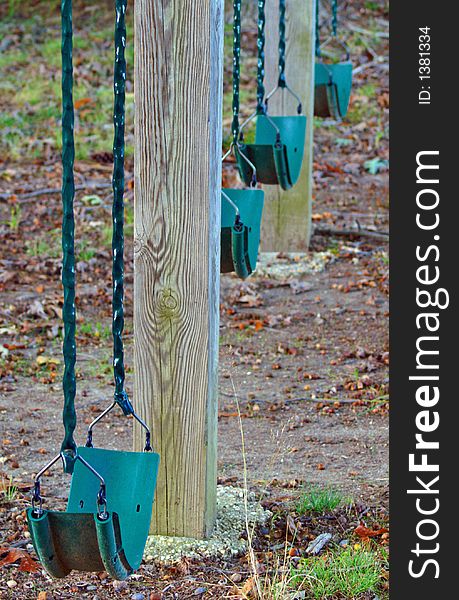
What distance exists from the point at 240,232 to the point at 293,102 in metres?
3.56

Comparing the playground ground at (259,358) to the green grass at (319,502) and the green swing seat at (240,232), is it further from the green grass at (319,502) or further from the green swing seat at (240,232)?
the green swing seat at (240,232)

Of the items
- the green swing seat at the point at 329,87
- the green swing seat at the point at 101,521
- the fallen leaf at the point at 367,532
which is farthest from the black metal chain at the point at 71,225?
the green swing seat at the point at 329,87

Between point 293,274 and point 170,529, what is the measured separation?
3.77m

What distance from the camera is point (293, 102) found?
23.1ft

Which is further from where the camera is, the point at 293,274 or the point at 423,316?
the point at 293,274

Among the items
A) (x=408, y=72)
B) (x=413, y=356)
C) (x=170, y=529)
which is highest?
(x=408, y=72)

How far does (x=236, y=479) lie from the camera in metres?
4.17

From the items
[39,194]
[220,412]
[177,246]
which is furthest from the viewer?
[39,194]

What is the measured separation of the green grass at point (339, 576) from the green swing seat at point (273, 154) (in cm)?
183

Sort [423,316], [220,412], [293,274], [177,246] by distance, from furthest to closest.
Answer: [293,274]
[220,412]
[423,316]
[177,246]

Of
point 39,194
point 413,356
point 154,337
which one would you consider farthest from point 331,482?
point 39,194

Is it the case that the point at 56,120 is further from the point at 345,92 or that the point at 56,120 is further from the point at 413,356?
the point at 413,356

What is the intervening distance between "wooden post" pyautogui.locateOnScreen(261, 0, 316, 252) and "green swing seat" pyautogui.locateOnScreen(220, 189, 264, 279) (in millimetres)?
3243

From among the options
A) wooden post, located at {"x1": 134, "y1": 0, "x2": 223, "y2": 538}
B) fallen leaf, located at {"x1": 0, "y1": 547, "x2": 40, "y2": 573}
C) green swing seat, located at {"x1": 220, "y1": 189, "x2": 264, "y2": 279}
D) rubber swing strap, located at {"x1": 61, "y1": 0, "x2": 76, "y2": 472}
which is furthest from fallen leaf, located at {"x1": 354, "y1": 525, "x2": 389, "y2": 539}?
rubber swing strap, located at {"x1": 61, "y1": 0, "x2": 76, "y2": 472}
